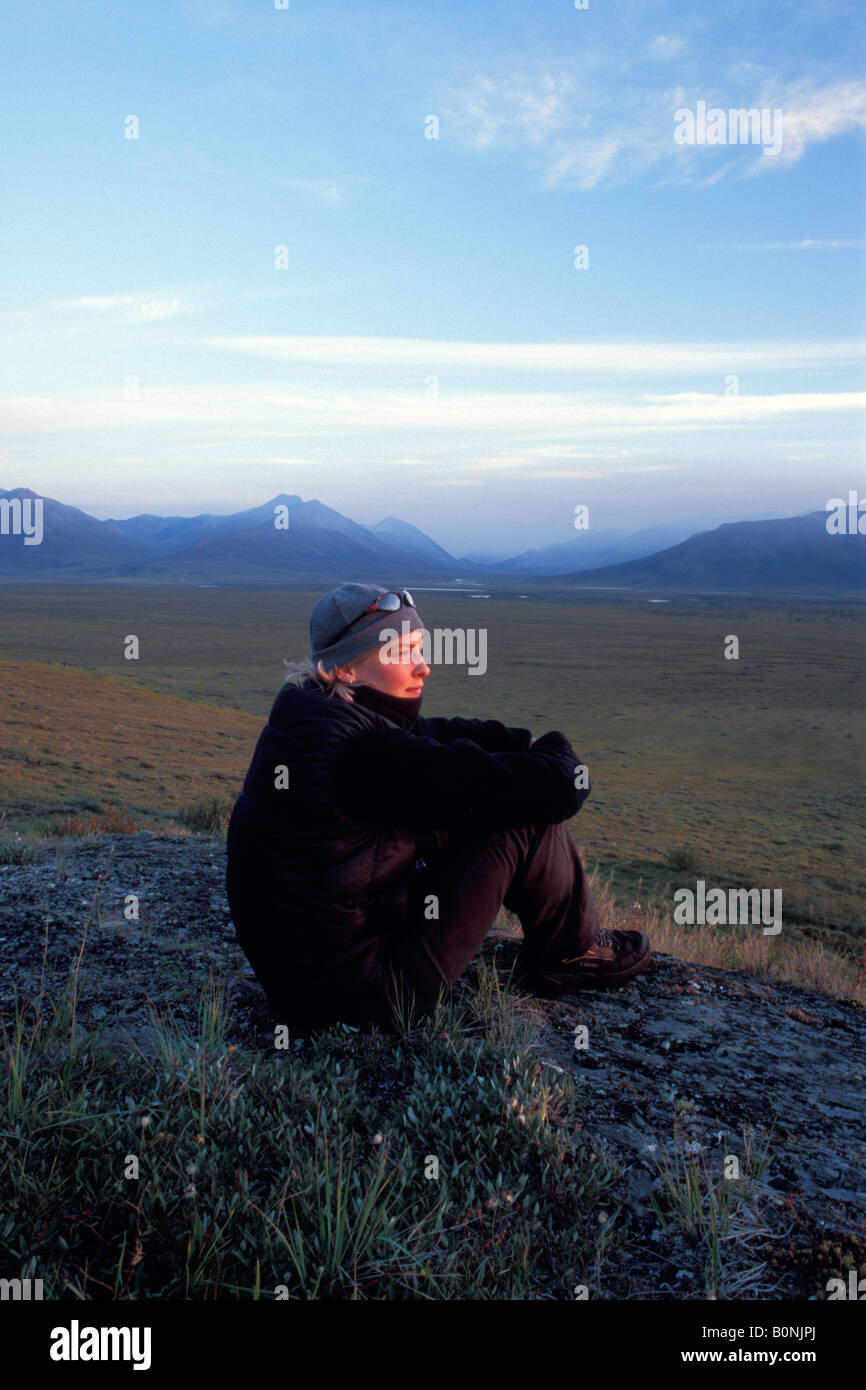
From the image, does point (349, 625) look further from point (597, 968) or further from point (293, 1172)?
point (597, 968)

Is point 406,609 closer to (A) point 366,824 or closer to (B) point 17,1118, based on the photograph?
(A) point 366,824

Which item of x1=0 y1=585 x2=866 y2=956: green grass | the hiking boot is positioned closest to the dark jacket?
the hiking boot

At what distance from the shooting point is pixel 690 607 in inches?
3533

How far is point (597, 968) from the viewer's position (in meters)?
3.35

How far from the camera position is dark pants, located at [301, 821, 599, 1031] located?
2752 millimetres

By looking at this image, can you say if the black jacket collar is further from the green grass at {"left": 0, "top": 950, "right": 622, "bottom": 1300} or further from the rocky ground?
the rocky ground

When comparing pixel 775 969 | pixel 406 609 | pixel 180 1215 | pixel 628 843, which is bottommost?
pixel 628 843

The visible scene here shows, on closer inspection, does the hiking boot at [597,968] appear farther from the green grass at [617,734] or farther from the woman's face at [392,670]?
the green grass at [617,734]

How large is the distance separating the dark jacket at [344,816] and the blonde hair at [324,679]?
0.09 feet

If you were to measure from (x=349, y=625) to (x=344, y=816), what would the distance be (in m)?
0.60

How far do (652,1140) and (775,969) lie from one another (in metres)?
2.26

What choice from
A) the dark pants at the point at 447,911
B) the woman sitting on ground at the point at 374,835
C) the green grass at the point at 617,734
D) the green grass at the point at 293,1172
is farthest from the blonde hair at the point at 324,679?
the green grass at the point at 617,734

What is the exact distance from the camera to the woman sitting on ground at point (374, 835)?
254cm
